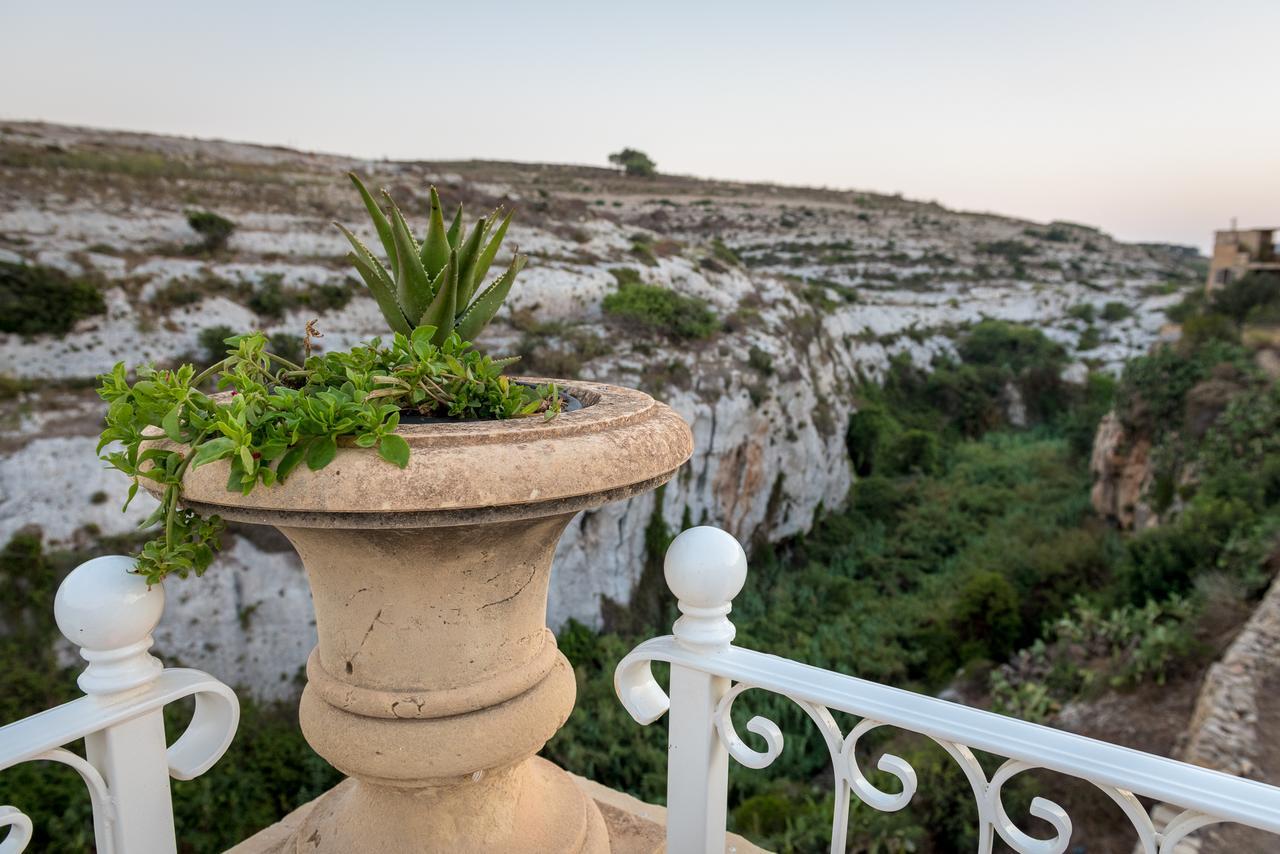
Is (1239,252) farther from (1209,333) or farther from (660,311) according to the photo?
(660,311)

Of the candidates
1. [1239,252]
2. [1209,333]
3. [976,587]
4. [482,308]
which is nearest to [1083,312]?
[1239,252]

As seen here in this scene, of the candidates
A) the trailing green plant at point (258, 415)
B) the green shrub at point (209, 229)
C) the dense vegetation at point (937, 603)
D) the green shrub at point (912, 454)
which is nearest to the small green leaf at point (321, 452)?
the trailing green plant at point (258, 415)

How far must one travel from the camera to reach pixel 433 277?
1.79 metres

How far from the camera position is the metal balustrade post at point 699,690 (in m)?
1.43

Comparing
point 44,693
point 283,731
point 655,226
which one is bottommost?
point 283,731

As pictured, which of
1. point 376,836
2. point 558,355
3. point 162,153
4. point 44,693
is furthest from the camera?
point 162,153

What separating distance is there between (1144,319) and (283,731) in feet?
97.9

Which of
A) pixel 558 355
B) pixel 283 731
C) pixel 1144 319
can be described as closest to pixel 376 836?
pixel 283 731

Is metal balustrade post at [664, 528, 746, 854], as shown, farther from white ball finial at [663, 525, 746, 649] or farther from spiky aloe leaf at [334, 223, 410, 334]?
spiky aloe leaf at [334, 223, 410, 334]

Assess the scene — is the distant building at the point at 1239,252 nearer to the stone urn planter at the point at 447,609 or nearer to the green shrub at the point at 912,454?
the green shrub at the point at 912,454

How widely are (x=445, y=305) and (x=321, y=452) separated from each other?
65 centimetres

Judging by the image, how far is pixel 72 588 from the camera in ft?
4.19

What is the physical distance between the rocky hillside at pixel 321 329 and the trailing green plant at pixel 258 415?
6.40 metres

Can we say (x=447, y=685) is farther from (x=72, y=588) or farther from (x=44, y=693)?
(x=44, y=693)
